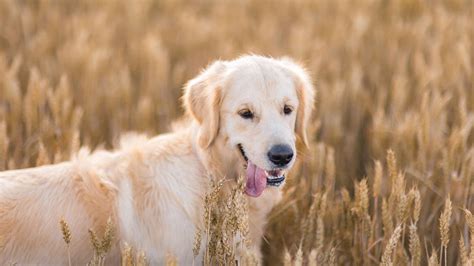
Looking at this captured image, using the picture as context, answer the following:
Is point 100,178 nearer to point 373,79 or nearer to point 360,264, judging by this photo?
point 360,264

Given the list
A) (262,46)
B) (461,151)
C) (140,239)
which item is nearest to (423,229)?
(461,151)

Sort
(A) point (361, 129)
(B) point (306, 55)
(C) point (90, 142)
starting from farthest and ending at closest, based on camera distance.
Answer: (B) point (306, 55) → (A) point (361, 129) → (C) point (90, 142)

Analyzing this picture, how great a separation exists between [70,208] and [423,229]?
1.87 metres

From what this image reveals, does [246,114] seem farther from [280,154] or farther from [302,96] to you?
[302,96]

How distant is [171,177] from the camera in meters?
2.89

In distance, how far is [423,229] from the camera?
347 centimetres

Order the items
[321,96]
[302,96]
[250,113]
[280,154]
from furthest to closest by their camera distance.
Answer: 1. [321,96]
2. [302,96]
3. [250,113]
4. [280,154]

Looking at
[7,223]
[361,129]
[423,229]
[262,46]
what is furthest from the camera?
[262,46]

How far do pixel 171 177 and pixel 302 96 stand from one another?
753mm

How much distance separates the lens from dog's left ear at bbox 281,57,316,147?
3105 mm

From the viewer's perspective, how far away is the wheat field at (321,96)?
10.3ft

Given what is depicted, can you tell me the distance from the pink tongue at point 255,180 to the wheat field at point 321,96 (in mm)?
252

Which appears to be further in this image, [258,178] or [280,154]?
[258,178]

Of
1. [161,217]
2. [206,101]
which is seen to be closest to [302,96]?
[206,101]
